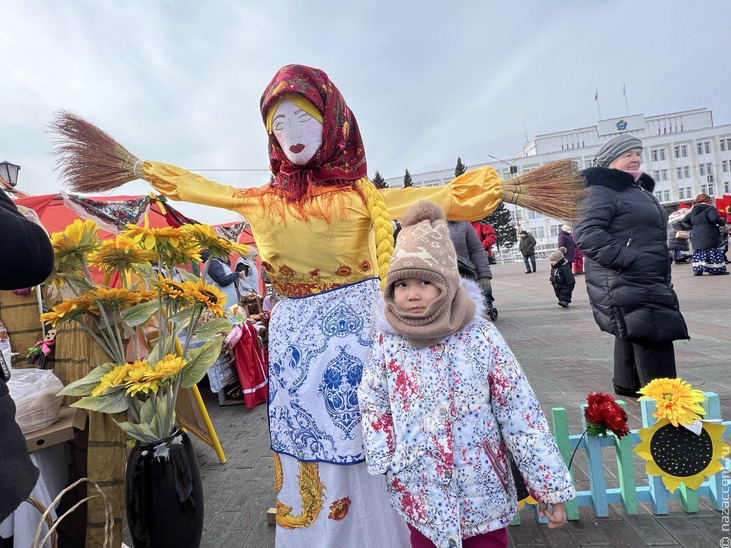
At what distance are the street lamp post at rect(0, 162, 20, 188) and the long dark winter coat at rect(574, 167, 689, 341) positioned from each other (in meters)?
8.43

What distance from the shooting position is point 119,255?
1546 millimetres

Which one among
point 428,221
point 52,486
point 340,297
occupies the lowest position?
point 52,486

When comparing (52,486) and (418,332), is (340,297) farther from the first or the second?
(52,486)

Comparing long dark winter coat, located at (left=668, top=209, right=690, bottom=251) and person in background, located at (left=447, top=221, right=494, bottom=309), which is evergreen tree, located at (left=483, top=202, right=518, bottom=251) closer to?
long dark winter coat, located at (left=668, top=209, right=690, bottom=251)

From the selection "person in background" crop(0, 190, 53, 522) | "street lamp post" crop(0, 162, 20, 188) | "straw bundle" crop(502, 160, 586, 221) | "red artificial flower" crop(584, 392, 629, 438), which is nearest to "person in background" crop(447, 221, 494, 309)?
"red artificial flower" crop(584, 392, 629, 438)

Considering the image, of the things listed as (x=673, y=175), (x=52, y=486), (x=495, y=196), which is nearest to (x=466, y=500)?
(x=495, y=196)

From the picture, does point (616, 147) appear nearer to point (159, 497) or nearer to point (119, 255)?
point (119, 255)

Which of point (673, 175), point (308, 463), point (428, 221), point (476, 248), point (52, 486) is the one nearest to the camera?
point (428, 221)

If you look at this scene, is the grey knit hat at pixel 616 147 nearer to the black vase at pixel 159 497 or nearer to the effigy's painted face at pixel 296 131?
the effigy's painted face at pixel 296 131

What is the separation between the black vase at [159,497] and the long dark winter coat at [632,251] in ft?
9.48

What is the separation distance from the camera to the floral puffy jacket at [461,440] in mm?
1257

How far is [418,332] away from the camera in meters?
1.30

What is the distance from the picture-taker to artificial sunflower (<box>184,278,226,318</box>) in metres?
1.53

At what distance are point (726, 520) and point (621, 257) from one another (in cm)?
166
